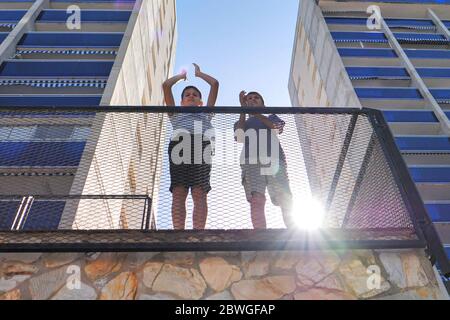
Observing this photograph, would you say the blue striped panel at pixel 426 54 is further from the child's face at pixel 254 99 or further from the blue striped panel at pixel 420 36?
the child's face at pixel 254 99

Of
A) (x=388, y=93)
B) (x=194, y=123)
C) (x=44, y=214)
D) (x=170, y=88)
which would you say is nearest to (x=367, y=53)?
(x=388, y=93)

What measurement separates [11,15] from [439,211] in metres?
17.1

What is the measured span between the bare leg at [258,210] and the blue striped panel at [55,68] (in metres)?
11.2

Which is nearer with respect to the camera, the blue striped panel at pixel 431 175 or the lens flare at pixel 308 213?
the lens flare at pixel 308 213

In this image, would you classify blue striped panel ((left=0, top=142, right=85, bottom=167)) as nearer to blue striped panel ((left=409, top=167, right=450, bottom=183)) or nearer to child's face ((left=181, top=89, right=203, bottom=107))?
child's face ((left=181, top=89, right=203, bottom=107))

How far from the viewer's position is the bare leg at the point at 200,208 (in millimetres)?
4133

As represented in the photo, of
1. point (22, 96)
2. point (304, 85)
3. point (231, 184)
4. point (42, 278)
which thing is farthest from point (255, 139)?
point (304, 85)

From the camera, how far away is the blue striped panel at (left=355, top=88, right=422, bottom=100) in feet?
60.0

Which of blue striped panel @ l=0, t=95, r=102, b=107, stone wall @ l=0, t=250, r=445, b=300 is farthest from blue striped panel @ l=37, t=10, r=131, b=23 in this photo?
stone wall @ l=0, t=250, r=445, b=300

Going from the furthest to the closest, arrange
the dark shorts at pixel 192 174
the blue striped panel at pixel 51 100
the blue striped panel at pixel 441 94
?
the blue striped panel at pixel 441 94 < the blue striped panel at pixel 51 100 < the dark shorts at pixel 192 174

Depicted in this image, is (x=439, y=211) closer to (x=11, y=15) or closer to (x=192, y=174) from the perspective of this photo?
(x=192, y=174)

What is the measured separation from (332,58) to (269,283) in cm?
1806

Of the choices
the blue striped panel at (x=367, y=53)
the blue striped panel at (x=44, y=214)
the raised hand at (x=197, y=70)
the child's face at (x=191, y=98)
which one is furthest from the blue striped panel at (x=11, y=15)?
the child's face at (x=191, y=98)
